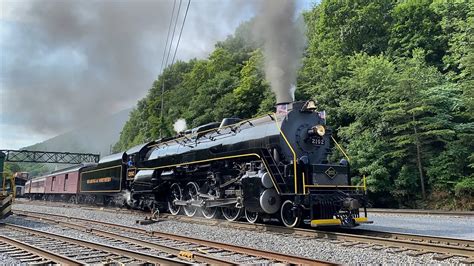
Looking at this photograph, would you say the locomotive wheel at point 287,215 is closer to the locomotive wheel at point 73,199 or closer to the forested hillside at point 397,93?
the forested hillside at point 397,93

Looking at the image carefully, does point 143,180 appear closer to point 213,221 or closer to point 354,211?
point 213,221

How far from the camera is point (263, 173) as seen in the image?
30.0 ft

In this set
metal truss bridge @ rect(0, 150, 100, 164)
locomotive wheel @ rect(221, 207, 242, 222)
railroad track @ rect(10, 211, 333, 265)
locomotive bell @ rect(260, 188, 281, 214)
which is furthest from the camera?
metal truss bridge @ rect(0, 150, 100, 164)

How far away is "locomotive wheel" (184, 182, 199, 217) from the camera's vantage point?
12034 millimetres

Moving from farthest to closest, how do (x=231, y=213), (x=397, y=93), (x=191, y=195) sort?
(x=397, y=93)
(x=191, y=195)
(x=231, y=213)

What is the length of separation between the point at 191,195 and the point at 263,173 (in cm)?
396

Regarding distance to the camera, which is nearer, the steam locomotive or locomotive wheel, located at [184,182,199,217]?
the steam locomotive

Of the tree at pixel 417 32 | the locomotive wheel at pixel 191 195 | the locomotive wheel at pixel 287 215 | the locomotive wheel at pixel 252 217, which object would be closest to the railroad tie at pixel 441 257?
the locomotive wheel at pixel 287 215

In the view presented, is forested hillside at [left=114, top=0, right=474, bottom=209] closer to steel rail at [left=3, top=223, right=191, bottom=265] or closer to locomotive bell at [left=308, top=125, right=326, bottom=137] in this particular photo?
locomotive bell at [left=308, top=125, right=326, bottom=137]

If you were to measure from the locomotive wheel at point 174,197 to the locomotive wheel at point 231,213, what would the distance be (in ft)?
7.74

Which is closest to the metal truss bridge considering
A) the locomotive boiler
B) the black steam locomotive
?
the black steam locomotive

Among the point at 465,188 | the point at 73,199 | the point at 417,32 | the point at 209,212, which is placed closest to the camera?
the point at 209,212

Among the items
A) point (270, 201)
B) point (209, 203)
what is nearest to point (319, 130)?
point (270, 201)

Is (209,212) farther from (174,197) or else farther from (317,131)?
(317,131)
